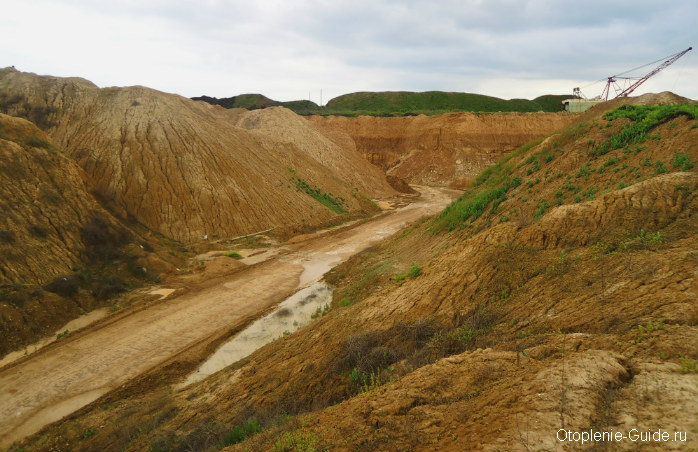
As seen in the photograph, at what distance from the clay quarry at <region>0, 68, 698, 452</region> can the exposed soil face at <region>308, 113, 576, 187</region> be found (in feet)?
112

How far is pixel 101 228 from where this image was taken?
18.2 meters

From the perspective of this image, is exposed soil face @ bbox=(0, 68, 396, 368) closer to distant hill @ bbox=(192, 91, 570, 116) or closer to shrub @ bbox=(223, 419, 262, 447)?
shrub @ bbox=(223, 419, 262, 447)

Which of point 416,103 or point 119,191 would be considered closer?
point 119,191

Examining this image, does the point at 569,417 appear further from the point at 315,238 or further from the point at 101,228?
the point at 315,238

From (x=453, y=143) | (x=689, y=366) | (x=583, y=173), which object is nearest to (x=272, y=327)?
(x=689, y=366)

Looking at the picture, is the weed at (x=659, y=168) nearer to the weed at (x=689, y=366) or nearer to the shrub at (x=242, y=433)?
the weed at (x=689, y=366)

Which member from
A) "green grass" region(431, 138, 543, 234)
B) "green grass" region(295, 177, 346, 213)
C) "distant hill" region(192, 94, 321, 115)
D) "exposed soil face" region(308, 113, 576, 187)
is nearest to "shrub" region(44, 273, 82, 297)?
"green grass" region(431, 138, 543, 234)

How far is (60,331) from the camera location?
520 inches

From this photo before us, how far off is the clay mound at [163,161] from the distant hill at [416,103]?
6205 centimetres

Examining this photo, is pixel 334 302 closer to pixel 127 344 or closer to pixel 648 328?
pixel 127 344

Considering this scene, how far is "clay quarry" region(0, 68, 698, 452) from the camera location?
4652mm

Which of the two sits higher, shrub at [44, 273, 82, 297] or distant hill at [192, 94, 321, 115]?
distant hill at [192, 94, 321, 115]

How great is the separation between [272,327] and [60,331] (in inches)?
304

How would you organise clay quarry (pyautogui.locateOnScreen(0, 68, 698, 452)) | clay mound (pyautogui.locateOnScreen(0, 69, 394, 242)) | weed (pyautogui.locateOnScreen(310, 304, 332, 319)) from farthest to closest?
clay mound (pyautogui.locateOnScreen(0, 69, 394, 242))
weed (pyautogui.locateOnScreen(310, 304, 332, 319))
clay quarry (pyautogui.locateOnScreen(0, 68, 698, 452))
